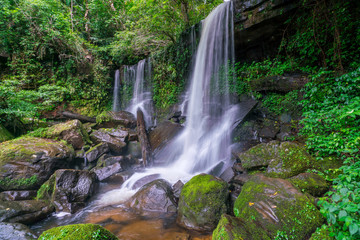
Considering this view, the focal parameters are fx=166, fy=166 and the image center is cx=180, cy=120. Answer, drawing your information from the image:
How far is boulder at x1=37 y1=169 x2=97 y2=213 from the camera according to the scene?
413 cm

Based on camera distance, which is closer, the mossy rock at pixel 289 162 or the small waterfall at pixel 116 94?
the mossy rock at pixel 289 162

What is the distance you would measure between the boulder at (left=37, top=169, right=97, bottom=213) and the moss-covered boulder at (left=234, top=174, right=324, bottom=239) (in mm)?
3937

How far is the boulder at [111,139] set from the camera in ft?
25.0

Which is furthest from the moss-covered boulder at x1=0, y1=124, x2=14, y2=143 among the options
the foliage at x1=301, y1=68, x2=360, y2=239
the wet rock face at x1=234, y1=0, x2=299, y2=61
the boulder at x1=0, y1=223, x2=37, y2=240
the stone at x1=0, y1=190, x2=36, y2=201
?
the wet rock face at x1=234, y1=0, x2=299, y2=61

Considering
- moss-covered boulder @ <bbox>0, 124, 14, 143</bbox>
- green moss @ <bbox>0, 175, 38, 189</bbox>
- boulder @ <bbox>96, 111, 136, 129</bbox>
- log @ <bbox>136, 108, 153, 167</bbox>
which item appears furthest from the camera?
boulder @ <bbox>96, 111, 136, 129</bbox>

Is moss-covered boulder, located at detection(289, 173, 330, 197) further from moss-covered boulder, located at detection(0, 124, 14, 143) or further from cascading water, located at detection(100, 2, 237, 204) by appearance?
moss-covered boulder, located at detection(0, 124, 14, 143)

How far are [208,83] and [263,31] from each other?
322 centimetres

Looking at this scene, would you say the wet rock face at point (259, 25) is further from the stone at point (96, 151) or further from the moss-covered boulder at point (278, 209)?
the stone at point (96, 151)

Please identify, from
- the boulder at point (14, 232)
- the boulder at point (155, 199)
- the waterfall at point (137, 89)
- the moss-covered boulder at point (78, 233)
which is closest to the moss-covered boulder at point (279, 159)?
the boulder at point (155, 199)

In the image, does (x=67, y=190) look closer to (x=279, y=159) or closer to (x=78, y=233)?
(x=78, y=233)

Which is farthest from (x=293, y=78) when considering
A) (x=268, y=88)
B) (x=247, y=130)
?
(x=247, y=130)

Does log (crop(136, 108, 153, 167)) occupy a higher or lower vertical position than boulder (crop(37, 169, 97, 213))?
higher

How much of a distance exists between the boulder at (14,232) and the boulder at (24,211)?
0.52 m

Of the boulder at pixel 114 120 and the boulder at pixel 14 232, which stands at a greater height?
the boulder at pixel 114 120
